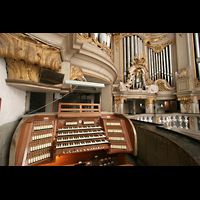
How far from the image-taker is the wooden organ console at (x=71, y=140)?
1531mm

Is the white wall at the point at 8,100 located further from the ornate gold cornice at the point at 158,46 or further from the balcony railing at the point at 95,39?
the ornate gold cornice at the point at 158,46

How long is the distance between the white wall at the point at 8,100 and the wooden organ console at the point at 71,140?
0.21m

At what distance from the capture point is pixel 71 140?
192 centimetres

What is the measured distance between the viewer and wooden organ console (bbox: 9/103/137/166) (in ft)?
5.02

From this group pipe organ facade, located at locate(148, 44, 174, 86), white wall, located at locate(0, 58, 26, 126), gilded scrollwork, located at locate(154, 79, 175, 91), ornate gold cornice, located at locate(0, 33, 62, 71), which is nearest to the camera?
ornate gold cornice, located at locate(0, 33, 62, 71)

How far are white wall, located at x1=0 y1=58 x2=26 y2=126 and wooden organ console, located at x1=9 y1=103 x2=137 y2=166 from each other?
0.21 meters

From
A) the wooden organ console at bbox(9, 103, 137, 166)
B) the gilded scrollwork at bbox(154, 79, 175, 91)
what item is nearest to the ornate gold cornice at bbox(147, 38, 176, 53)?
the gilded scrollwork at bbox(154, 79, 175, 91)

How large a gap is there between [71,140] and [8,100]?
4.24 ft

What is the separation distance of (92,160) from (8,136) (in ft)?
5.74

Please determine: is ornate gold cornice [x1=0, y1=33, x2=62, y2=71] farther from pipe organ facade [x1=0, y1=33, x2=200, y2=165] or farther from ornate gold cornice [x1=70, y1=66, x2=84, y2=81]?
ornate gold cornice [x1=70, y1=66, x2=84, y2=81]

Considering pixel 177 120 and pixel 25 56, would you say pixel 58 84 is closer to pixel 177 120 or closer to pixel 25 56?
pixel 25 56

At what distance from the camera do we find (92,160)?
2.29 m

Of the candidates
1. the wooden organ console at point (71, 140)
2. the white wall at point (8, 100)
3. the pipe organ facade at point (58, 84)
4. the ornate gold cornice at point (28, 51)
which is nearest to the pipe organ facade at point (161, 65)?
the pipe organ facade at point (58, 84)

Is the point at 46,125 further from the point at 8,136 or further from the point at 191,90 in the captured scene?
the point at 191,90
